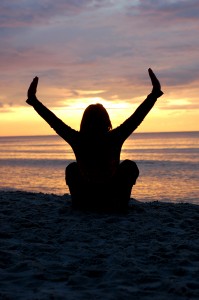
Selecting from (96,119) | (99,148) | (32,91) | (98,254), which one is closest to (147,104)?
(96,119)

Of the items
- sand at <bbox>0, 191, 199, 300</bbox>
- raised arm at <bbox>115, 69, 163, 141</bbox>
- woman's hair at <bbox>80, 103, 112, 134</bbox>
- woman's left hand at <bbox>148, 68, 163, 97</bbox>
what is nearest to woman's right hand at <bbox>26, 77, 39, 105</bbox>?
woman's hair at <bbox>80, 103, 112, 134</bbox>

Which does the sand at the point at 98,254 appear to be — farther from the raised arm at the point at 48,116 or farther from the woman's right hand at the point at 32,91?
the woman's right hand at the point at 32,91

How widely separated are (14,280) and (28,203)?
4472mm

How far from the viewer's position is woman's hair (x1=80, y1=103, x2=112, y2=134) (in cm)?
636

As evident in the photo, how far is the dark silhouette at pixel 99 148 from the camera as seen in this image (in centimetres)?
627

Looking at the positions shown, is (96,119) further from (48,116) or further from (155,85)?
(155,85)

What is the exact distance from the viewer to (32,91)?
251 inches

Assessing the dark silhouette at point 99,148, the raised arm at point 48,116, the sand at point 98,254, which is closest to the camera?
the sand at point 98,254

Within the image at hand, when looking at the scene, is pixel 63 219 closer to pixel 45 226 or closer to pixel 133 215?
pixel 45 226

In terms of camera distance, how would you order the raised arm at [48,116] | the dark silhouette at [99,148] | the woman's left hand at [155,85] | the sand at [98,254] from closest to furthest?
the sand at [98,254], the woman's left hand at [155,85], the dark silhouette at [99,148], the raised arm at [48,116]

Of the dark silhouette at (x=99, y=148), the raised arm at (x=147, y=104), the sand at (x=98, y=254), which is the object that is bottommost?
the sand at (x=98, y=254)


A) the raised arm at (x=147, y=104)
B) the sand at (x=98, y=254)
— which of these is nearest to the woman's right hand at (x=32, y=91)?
the raised arm at (x=147, y=104)

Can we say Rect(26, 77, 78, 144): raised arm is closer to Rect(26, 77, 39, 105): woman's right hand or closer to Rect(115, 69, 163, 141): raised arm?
Rect(26, 77, 39, 105): woman's right hand

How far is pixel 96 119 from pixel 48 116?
0.73 m
